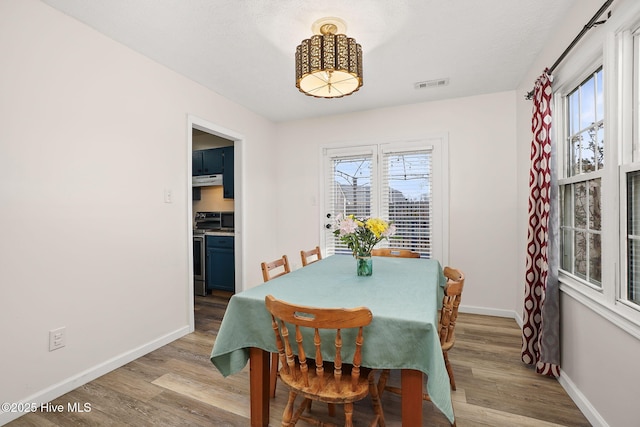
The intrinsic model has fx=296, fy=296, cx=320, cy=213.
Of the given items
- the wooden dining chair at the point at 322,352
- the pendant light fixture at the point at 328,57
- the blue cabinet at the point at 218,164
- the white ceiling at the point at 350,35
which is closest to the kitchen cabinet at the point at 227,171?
the blue cabinet at the point at 218,164

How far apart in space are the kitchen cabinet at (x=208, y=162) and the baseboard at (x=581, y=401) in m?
4.30

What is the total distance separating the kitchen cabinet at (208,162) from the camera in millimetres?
4422

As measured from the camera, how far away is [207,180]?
4.52 m

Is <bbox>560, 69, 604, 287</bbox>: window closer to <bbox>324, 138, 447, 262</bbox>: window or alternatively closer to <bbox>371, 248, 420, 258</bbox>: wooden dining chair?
<bbox>371, 248, 420, 258</bbox>: wooden dining chair

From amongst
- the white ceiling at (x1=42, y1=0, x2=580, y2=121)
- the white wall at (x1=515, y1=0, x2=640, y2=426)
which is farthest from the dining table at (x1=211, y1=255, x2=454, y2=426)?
the white ceiling at (x1=42, y1=0, x2=580, y2=121)

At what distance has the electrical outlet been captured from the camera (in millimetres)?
1932

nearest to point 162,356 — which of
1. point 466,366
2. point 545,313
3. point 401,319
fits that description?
point 401,319

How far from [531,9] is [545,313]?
209 centimetres

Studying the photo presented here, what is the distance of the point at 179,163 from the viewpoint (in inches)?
113

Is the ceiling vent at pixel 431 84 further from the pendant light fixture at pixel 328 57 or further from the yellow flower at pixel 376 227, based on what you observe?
the yellow flower at pixel 376 227

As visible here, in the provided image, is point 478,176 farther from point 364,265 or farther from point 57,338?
point 57,338

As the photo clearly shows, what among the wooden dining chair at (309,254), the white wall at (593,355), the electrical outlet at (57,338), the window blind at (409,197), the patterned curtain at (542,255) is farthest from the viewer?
the window blind at (409,197)

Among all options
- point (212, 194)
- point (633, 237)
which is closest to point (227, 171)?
point (212, 194)

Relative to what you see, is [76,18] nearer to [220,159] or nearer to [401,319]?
[220,159]
